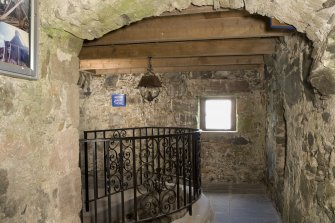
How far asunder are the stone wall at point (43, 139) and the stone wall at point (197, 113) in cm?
403

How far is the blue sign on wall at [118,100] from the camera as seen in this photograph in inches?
241

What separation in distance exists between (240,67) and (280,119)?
171cm

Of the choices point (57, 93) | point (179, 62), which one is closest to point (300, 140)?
point (57, 93)

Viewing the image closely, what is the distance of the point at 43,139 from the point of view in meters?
1.55

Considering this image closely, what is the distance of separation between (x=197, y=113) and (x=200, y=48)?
6.81 feet

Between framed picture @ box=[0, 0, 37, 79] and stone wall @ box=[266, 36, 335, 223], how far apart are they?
5.52ft

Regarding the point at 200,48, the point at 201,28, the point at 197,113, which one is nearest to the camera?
the point at 201,28

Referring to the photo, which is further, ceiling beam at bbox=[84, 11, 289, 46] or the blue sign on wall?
the blue sign on wall

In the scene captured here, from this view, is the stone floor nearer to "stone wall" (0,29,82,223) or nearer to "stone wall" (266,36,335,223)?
"stone wall" (266,36,335,223)

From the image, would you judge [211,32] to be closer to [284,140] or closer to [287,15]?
[287,15]

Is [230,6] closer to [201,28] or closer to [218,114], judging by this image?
[201,28]

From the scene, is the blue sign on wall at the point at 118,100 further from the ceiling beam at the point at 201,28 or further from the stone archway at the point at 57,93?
the stone archway at the point at 57,93

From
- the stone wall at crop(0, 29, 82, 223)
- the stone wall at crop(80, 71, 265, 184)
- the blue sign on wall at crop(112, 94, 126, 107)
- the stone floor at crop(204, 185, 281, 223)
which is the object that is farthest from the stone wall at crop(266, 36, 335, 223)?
the blue sign on wall at crop(112, 94, 126, 107)

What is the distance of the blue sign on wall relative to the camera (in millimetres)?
6125
